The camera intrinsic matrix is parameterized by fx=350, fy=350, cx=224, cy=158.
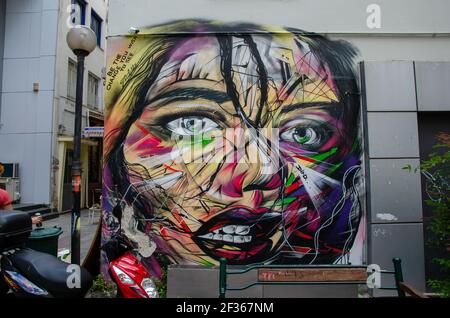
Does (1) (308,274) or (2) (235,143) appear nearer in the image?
(1) (308,274)

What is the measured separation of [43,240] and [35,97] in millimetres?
10221

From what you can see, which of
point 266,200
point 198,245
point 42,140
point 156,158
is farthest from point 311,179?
point 42,140

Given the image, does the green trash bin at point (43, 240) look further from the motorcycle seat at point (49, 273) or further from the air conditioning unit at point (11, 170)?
the air conditioning unit at point (11, 170)

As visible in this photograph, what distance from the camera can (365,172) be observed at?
5746mm

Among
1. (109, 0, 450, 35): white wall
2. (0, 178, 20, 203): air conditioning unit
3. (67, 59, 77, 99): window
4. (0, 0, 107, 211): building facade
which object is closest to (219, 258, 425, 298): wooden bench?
(109, 0, 450, 35): white wall

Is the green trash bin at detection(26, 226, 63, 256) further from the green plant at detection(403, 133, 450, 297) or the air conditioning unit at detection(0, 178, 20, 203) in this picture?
the air conditioning unit at detection(0, 178, 20, 203)

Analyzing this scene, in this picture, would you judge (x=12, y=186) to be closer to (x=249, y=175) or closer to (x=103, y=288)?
(x=103, y=288)

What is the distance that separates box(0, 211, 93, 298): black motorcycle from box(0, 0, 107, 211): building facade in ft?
33.4

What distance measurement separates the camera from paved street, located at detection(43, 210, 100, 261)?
834 centimetres

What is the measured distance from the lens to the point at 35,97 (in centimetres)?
1329

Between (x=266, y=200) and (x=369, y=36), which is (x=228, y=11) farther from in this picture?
(x=266, y=200)

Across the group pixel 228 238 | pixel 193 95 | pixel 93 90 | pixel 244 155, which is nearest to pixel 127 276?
pixel 228 238

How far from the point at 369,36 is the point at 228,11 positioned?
2428mm
